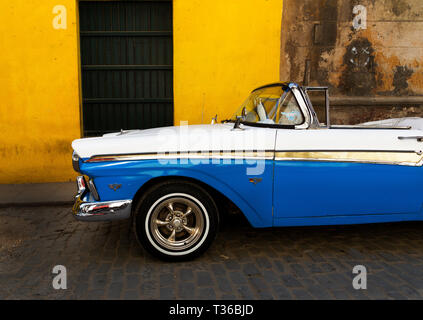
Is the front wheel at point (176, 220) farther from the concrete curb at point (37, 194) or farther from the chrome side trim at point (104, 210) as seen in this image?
the concrete curb at point (37, 194)

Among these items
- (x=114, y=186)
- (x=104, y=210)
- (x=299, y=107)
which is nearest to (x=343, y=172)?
(x=299, y=107)

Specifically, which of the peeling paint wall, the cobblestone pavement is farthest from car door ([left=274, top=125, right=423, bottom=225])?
the peeling paint wall

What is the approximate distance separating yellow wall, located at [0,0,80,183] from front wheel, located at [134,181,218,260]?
14.3 ft

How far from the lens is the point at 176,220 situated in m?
→ 3.59

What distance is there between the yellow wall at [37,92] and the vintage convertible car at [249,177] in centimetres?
403

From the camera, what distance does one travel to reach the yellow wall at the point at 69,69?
7090 millimetres

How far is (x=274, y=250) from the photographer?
13.1ft

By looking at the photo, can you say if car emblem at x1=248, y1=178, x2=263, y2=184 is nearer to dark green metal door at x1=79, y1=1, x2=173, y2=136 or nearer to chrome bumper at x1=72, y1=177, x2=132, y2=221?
chrome bumper at x1=72, y1=177, x2=132, y2=221

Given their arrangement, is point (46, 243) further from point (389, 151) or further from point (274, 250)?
point (389, 151)

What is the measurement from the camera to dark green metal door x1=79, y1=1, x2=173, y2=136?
24.3 ft

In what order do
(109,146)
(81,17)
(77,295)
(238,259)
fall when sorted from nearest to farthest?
(77,295) → (109,146) → (238,259) → (81,17)

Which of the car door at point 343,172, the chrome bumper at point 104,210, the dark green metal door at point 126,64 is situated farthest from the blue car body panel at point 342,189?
the dark green metal door at point 126,64
